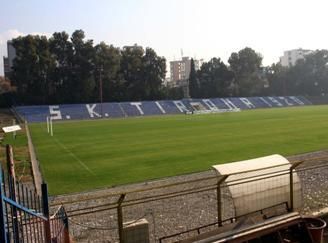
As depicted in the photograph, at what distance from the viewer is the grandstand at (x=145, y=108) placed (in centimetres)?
7981

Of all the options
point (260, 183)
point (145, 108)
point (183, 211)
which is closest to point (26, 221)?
point (260, 183)

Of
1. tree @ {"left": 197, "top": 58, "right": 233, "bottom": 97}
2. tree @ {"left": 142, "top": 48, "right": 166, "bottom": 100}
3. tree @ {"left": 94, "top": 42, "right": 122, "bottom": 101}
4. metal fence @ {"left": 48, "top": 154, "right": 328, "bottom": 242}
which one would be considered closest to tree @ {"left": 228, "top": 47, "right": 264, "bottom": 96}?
tree @ {"left": 197, "top": 58, "right": 233, "bottom": 97}

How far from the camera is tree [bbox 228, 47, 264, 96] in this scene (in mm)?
116312

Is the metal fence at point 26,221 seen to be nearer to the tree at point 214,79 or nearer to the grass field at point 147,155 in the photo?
the grass field at point 147,155

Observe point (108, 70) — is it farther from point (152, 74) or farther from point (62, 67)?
point (152, 74)

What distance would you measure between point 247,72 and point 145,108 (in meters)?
42.6

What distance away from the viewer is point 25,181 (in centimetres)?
1691

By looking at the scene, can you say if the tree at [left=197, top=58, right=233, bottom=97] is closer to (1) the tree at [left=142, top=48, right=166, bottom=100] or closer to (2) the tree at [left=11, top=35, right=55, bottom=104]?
(1) the tree at [left=142, top=48, right=166, bottom=100]

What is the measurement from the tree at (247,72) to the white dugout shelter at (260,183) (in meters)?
105

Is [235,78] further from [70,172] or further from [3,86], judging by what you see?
[70,172]

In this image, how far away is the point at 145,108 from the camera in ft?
294

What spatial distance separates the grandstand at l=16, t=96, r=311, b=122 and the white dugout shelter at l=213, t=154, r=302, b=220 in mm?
69493

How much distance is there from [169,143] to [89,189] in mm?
13865

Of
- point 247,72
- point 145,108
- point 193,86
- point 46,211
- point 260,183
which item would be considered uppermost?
point 247,72
